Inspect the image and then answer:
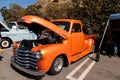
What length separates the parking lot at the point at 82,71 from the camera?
603 centimetres

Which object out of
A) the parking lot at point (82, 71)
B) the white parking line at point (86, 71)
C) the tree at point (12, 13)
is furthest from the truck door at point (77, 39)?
the tree at point (12, 13)

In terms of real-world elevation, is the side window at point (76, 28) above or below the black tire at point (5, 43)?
above

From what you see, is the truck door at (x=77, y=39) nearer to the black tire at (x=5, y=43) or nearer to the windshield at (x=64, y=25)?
the windshield at (x=64, y=25)

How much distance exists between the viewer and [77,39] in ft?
24.5

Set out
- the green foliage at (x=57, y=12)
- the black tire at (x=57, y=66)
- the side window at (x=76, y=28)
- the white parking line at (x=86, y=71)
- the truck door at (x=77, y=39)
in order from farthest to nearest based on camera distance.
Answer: the green foliage at (x=57, y=12), the side window at (x=76, y=28), the truck door at (x=77, y=39), the white parking line at (x=86, y=71), the black tire at (x=57, y=66)

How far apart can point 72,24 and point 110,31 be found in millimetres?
4235

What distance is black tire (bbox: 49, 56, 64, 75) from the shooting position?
5938 millimetres

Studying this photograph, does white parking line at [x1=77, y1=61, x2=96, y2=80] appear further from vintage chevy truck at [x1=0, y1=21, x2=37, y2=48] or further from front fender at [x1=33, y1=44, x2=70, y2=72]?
vintage chevy truck at [x1=0, y1=21, x2=37, y2=48]

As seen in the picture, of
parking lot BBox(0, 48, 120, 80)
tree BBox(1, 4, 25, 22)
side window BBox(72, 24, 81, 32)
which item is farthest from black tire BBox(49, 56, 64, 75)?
tree BBox(1, 4, 25, 22)

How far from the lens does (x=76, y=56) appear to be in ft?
24.6

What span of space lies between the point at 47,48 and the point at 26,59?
2.52ft

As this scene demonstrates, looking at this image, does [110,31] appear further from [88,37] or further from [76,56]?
[76,56]

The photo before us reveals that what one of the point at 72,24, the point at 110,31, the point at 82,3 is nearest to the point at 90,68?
the point at 72,24

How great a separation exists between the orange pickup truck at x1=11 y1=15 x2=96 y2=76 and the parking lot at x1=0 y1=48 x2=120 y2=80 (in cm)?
30
